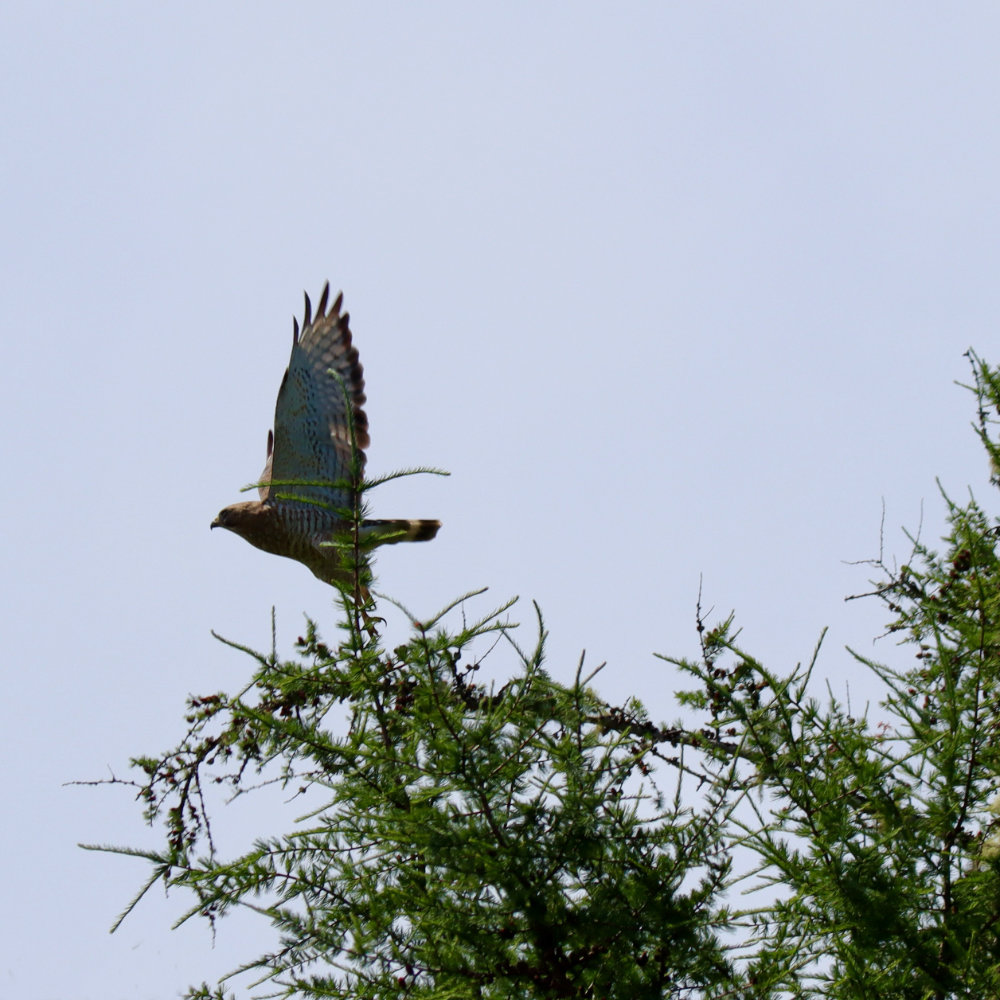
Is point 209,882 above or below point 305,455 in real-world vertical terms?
below

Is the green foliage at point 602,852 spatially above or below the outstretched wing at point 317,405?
below

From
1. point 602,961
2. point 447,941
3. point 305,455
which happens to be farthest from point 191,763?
point 305,455

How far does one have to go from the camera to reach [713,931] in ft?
9.50

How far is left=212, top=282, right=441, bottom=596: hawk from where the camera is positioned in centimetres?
783

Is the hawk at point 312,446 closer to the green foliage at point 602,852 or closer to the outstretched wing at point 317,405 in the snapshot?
the outstretched wing at point 317,405

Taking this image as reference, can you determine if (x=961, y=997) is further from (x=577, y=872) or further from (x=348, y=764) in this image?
(x=348, y=764)

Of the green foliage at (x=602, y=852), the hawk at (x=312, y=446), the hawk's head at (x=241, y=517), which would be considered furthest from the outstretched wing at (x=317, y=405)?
the green foliage at (x=602, y=852)

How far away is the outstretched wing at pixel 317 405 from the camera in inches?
308

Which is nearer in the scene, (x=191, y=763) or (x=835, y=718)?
(x=835, y=718)

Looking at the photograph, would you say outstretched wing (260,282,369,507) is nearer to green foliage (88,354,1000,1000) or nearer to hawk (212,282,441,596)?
hawk (212,282,441,596)

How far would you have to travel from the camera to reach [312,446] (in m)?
8.02

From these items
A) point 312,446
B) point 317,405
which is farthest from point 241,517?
point 317,405

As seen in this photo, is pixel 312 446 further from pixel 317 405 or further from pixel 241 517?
pixel 241 517

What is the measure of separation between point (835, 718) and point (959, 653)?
1.42 ft
